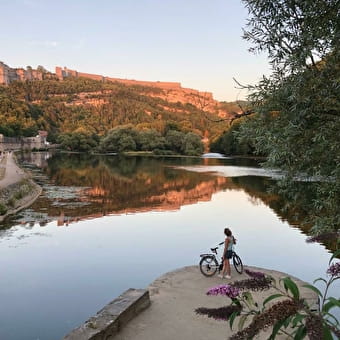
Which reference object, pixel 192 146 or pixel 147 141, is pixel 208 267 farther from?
pixel 147 141

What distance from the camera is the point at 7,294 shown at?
10.3m

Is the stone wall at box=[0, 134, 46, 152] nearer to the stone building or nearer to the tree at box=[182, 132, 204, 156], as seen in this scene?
the stone building

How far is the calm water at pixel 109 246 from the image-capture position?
31.9 feet

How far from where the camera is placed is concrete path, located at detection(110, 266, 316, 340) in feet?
22.9

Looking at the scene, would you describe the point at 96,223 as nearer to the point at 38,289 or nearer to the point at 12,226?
the point at 12,226

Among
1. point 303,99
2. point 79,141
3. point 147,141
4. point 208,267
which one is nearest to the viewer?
point 303,99

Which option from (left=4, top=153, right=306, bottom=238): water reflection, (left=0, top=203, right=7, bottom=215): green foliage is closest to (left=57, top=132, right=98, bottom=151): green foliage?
(left=4, top=153, right=306, bottom=238): water reflection

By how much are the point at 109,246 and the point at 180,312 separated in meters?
7.82

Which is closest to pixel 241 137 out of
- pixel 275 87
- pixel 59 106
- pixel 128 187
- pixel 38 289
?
pixel 275 87

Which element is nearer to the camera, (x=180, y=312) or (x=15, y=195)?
(x=180, y=312)

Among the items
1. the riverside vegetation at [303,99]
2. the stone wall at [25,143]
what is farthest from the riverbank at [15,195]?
the stone wall at [25,143]

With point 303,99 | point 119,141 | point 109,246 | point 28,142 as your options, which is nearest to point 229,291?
point 303,99

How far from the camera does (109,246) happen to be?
15.4 m

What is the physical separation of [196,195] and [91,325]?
24.5 m
